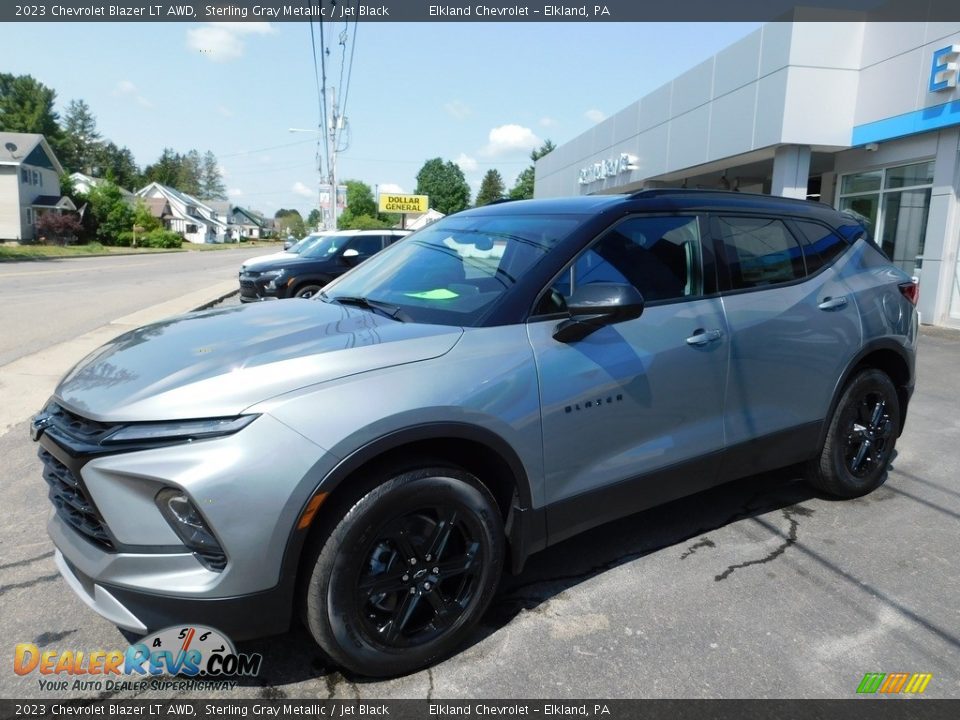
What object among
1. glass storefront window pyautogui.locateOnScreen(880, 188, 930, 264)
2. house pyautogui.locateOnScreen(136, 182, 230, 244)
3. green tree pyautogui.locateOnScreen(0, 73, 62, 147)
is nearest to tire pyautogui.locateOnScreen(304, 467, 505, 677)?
glass storefront window pyautogui.locateOnScreen(880, 188, 930, 264)

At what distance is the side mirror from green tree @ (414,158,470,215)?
126612 mm

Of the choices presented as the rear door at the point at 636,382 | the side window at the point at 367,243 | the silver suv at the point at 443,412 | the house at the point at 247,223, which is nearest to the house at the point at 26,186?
the side window at the point at 367,243

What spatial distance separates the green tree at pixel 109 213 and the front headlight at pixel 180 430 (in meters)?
63.1

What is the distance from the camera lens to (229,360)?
2342mm

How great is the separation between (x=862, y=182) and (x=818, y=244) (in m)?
12.9

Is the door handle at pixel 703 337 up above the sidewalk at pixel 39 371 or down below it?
above

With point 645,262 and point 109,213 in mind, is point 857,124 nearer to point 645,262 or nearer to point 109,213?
point 645,262

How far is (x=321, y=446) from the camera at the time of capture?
7.06 feet

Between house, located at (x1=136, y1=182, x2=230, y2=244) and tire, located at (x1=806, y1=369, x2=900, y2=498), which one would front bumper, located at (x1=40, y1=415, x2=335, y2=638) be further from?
house, located at (x1=136, y1=182, x2=230, y2=244)

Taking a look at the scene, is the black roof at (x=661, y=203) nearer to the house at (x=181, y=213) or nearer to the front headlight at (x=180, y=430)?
the front headlight at (x=180, y=430)

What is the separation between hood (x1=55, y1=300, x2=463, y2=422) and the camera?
7.08 feet

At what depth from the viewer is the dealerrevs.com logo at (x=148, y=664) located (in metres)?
2.34

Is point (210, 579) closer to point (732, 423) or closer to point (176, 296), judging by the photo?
point (732, 423)

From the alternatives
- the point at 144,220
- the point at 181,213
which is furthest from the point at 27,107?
the point at 144,220
